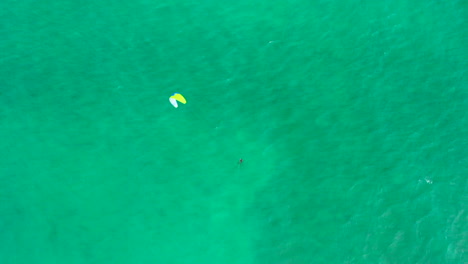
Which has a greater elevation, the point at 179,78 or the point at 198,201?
the point at 179,78

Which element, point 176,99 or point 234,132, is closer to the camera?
point 234,132

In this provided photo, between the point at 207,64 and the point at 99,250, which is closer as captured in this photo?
the point at 99,250

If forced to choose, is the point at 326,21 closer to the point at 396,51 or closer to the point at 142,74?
the point at 396,51

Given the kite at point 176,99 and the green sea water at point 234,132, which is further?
the kite at point 176,99

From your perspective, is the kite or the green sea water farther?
the kite

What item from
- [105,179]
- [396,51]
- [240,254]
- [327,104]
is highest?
[396,51]

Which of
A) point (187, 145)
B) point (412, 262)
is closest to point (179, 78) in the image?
point (187, 145)

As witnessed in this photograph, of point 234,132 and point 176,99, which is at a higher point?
point 176,99

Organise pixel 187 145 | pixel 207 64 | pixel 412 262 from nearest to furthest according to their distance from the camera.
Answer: pixel 412 262, pixel 187 145, pixel 207 64
